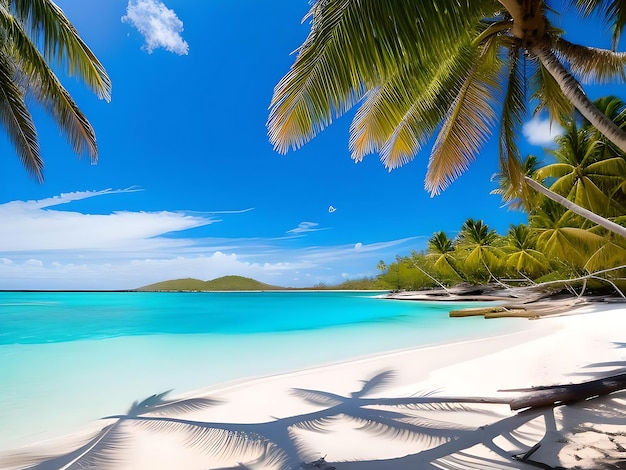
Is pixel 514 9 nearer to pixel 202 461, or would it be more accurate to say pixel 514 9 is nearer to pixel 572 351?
pixel 202 461

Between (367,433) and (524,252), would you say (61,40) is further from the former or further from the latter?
(524,252)

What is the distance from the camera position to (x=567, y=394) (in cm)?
264

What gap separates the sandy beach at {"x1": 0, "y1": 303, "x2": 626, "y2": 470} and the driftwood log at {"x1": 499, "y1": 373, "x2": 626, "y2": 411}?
6cm

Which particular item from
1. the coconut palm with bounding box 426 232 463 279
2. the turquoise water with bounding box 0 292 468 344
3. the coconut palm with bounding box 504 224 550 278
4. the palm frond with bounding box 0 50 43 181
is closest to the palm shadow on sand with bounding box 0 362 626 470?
the palm frond with bounding box 0 50 43 181

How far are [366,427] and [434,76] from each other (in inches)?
138

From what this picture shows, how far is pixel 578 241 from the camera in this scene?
36.2 ft

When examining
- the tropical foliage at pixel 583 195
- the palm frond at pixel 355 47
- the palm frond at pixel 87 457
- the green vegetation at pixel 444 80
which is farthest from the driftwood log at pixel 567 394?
the tropical foliage at pixel 583 195

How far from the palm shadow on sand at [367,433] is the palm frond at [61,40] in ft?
15.5

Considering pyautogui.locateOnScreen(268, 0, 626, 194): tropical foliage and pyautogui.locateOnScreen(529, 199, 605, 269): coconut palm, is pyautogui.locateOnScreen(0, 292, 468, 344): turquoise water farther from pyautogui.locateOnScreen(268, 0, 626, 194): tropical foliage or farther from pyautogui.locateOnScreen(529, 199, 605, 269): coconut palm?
pyautogui.locateOnScreen(268, 0, 626, 194): tropical foliage

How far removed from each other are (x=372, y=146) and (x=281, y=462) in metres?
3.44

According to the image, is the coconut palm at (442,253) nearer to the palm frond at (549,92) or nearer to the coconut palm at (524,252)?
the coconut palm at (524,252)

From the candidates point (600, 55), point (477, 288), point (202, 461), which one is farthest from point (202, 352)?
point (477, 288)

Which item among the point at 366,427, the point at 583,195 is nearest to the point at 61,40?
the point at 366,427

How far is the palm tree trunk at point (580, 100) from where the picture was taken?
7.99ft
